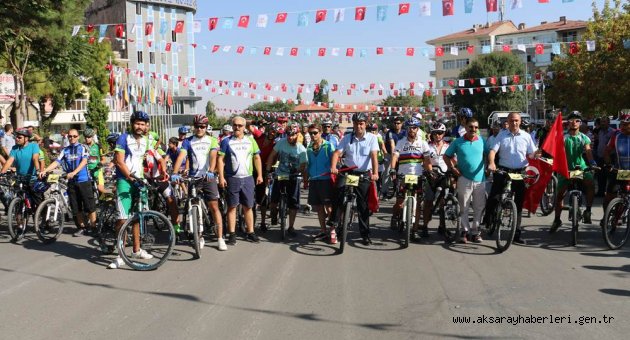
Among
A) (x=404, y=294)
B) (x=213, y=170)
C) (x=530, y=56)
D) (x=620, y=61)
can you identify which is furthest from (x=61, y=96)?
(x=530, y=56)

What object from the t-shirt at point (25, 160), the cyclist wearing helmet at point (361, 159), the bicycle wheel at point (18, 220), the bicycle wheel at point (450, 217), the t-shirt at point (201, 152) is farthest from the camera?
the t-shirt at point (25, 160)

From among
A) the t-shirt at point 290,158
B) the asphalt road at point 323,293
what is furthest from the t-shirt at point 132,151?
the t-shirt at point 290,158

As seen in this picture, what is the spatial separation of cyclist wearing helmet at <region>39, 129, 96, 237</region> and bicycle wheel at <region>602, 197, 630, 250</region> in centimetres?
770

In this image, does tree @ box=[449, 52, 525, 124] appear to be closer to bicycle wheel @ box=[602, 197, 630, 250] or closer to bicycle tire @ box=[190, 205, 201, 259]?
bicycle wheel @ box=[602, 197, 630, 250]

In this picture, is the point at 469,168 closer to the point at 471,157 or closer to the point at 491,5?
the point at 471,157

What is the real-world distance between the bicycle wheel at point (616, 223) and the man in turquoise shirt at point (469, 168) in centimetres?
157

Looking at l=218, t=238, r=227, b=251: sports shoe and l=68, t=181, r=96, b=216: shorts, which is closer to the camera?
l=218, t=238, r=227, b=251: sports shoe

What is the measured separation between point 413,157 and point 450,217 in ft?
3.38

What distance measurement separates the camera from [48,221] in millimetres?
8883

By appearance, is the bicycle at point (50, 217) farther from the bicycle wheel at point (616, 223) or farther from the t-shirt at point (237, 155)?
the bicycle wheel at point (616, 223)

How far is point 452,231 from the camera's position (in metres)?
8.68

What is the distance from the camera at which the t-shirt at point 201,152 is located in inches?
328

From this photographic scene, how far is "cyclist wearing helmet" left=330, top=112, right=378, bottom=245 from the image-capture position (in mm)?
8188

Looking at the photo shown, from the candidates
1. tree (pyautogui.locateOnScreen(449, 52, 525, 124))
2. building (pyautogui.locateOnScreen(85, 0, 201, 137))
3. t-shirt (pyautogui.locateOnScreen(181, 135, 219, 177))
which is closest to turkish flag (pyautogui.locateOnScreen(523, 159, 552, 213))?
t-shirt (pyautogui.locateOnScreen(181, 135, 219, 177))
